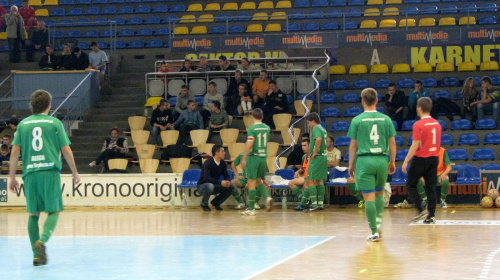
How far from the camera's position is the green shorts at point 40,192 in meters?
9.00

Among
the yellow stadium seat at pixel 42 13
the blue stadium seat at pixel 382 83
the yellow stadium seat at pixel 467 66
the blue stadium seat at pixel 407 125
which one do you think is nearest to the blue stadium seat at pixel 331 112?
the blue stadium seat at pixel 382 83

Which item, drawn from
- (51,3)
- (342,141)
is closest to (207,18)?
(342,141)

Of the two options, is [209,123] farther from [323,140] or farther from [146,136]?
[323,140]

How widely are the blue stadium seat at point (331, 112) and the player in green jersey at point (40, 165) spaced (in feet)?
45.7

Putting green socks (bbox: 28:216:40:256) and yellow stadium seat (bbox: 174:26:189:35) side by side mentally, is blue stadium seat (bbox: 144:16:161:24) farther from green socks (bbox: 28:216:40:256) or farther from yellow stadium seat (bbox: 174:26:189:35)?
green socks (bbox: 28:216:40:256)

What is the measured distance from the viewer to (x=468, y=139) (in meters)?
20.5

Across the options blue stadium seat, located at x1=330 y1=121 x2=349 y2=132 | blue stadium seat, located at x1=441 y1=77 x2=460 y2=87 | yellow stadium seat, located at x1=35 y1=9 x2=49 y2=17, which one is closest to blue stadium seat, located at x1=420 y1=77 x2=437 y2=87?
blue stadium seat, located at x1=441 y1=77 x2=460 y2=87

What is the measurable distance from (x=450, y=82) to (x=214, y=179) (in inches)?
345

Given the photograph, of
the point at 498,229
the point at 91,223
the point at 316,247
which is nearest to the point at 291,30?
the point at 91,223

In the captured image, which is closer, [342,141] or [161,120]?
[342,141]

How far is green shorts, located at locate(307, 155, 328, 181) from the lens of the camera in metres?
16.9

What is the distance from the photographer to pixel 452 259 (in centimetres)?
909

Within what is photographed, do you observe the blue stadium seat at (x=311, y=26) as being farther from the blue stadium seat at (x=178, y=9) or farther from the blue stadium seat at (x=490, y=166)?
the blue stadium seat at (x=490, y=166)

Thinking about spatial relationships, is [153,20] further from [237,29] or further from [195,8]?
[237,29]
